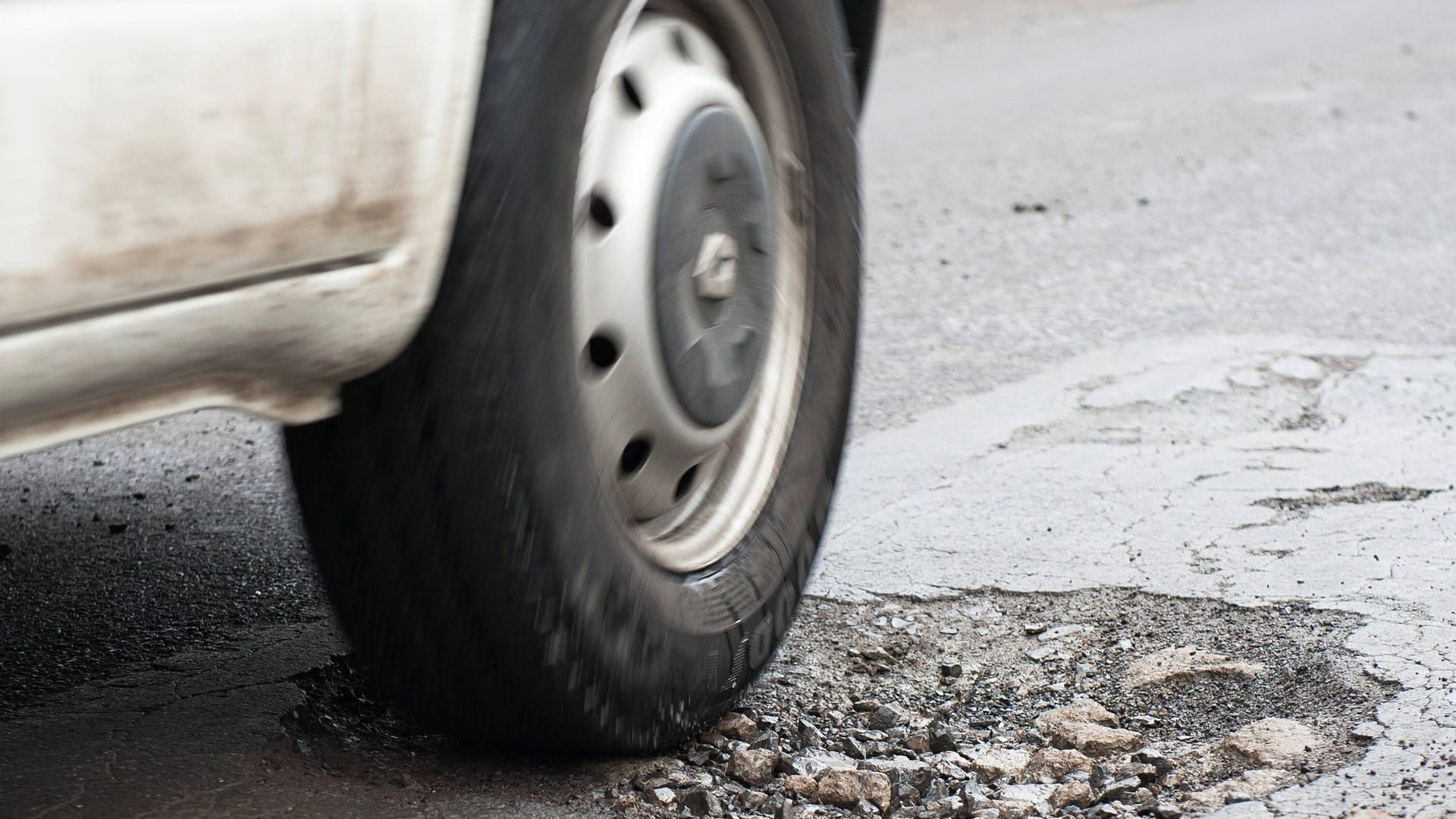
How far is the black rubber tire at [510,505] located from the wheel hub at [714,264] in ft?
0.59

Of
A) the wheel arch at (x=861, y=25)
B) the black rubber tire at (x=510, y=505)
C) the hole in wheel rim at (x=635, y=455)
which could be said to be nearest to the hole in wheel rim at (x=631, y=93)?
the black rubber tire at (x=510, y=505)

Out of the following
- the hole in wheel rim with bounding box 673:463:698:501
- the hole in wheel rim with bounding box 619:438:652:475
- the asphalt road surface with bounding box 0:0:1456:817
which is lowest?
the asphalt road surface with bounding box 0:0:1456:817

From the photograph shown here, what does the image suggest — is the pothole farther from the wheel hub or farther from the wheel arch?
the wheel arch

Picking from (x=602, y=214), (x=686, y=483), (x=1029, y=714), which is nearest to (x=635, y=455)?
(x=686, y=483)

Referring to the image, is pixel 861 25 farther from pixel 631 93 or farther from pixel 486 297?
pixel 486 297

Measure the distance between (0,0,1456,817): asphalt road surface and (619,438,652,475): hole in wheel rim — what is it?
34 centimetres

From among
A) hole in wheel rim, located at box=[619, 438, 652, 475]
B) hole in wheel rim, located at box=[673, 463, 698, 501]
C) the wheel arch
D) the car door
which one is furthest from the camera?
the wheel arch

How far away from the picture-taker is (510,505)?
5.17 ft

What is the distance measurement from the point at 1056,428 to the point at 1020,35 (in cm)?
720

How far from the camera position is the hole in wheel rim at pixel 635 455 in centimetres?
182

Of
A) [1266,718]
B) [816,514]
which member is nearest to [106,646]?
[816,514]

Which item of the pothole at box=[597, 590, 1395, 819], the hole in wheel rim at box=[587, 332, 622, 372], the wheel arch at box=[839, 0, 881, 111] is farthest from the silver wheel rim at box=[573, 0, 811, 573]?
the wheel arch at box=[839, 0, 881, 111]

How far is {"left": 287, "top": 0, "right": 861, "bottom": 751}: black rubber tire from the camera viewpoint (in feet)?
4.96

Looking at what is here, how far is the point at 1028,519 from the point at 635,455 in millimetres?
1094
